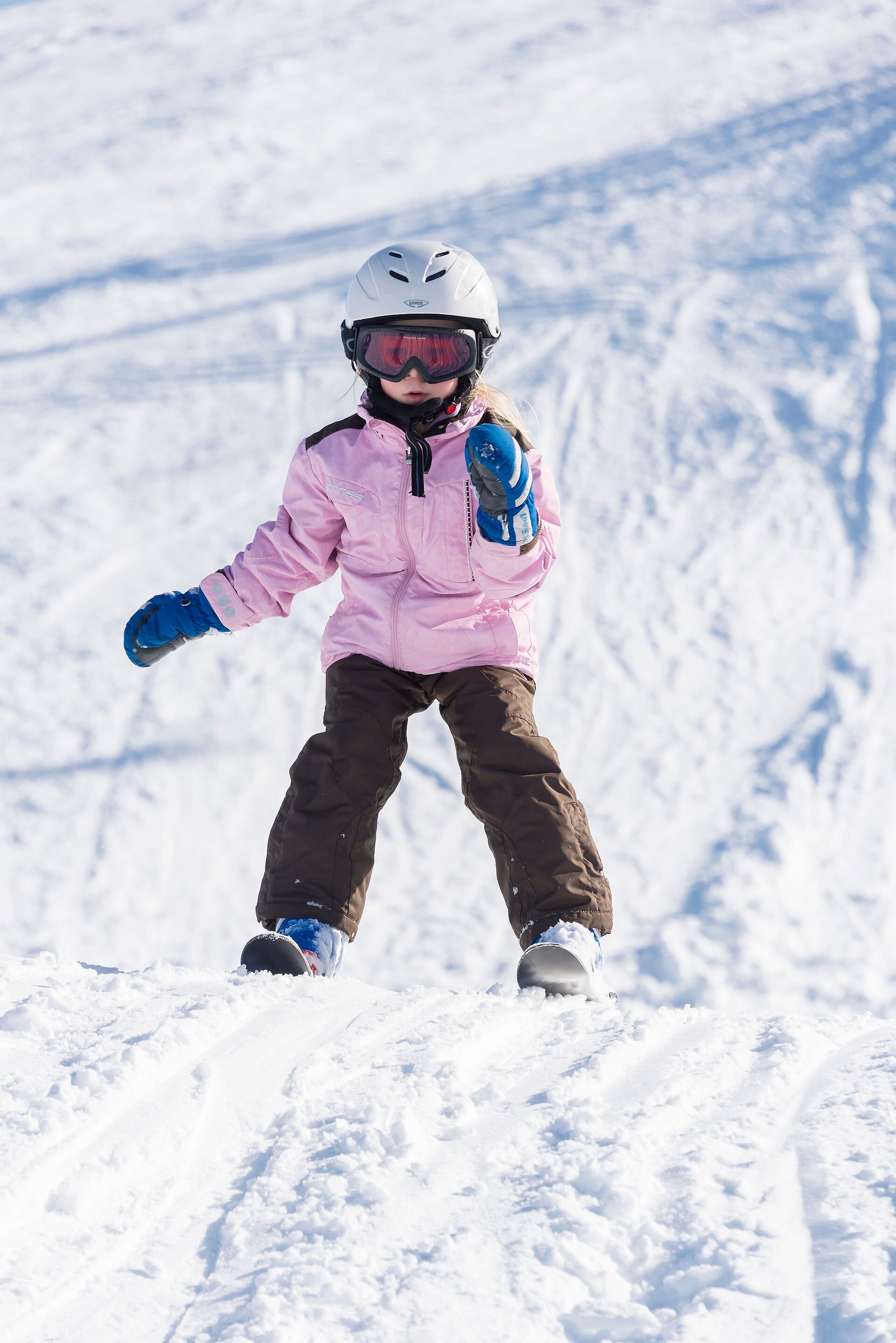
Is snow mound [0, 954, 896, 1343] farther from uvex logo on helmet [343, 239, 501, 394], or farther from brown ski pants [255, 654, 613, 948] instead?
uvex logo on helmet [343, 239, 501, 394]

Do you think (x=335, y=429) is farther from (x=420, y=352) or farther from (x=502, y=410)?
(x=502, y=410)

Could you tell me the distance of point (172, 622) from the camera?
2334 mm

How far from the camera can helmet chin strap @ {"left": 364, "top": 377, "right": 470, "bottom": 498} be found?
2191 mm

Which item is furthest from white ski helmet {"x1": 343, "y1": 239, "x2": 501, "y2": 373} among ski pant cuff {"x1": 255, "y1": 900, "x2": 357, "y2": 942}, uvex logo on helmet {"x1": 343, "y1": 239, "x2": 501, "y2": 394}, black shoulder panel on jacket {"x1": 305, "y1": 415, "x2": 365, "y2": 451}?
ski pant cuff {"x1": 255, "y1": 900, "x2": 357, "y2": 942}

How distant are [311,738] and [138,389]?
3867 millimetres

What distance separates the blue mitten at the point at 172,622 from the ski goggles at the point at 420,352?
0.62 m

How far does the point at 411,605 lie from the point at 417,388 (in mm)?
441

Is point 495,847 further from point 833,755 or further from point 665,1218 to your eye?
point 833,755

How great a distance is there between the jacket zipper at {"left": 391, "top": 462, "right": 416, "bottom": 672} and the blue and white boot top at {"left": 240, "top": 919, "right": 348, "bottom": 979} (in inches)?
22.2

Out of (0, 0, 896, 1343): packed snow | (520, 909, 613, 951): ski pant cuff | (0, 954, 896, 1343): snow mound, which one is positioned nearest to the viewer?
(0, 954, 896, 1343): snow mound

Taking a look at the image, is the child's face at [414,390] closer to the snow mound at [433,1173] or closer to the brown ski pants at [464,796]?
the brown ski pants at [464,796]

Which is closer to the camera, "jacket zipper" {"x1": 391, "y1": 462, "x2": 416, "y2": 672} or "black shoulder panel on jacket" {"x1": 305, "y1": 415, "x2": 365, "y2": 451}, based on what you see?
"jacket zipper" {"x1": 391, "y1": 462, "x2": 416, "y2": 672}

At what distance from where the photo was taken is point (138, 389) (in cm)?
553

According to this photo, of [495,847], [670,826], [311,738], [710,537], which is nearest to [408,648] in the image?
[311,738]
